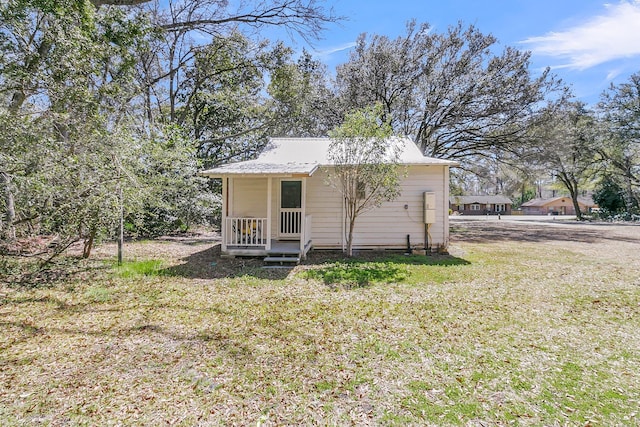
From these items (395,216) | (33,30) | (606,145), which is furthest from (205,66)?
(606,145)

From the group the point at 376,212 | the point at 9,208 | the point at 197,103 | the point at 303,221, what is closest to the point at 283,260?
the point at 303,221

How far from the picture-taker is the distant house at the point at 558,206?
53906 millimetres

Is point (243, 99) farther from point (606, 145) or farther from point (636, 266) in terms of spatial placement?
point (606, 145)

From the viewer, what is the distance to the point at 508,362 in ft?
10.5

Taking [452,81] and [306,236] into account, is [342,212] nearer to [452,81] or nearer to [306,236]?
[306,236]

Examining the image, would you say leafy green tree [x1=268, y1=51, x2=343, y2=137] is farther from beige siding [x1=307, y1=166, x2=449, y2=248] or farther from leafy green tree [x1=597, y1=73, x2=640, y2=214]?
leafy green tree [x1=597, y1=73, x2=640, y2=214]

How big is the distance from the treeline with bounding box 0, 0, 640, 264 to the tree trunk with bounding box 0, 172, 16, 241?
0.03 meters

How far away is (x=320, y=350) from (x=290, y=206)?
21.3 ft

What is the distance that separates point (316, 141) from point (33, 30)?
7.79 m

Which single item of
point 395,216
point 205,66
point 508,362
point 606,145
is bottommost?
point 508,362

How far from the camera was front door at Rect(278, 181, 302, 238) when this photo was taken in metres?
9.57

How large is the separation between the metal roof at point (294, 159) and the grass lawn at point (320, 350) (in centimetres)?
269

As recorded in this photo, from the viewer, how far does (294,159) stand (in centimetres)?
1042

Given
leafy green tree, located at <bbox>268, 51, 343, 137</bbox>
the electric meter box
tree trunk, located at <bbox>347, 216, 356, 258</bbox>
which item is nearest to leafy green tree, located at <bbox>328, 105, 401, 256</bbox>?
tree trunk, located at <bbox>347, 216, 356, 258</bbox>
